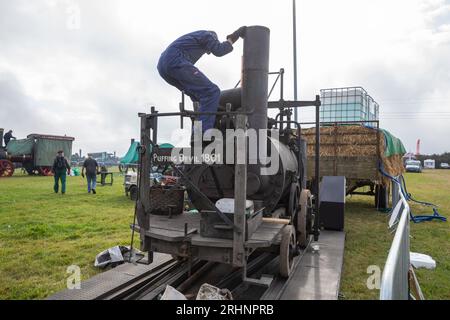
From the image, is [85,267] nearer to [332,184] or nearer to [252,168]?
[252,168]

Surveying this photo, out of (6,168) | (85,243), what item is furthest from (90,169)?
(6,168)

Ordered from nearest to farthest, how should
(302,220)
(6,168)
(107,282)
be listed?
(107,282) < (302,220) < (6,168)

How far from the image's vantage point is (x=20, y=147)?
2728 cm

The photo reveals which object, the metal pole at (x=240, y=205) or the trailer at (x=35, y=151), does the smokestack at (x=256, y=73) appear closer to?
the metal pole at (x=240, y=205)

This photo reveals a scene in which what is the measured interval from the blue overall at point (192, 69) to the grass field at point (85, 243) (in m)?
3.04

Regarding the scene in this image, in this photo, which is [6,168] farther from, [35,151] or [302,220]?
[302,220]

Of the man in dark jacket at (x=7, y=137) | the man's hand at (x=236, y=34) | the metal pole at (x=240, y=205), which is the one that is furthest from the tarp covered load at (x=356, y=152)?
the man in dark jacket at (x=7, y=137)

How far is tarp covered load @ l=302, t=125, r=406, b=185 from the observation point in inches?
395

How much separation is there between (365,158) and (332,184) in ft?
9.74

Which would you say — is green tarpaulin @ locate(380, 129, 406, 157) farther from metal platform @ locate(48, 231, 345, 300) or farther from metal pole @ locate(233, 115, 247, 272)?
metal pole @ locate(233, 115, 247, 272)

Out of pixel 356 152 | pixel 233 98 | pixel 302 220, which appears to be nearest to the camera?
pixel 233 98

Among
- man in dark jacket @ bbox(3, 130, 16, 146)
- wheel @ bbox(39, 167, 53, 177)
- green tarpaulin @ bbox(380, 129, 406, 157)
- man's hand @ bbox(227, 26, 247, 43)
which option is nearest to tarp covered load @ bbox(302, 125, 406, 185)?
green tarpaulin @ bbox(380, 129, 406, 157)

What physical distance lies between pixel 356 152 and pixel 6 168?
85.3ft

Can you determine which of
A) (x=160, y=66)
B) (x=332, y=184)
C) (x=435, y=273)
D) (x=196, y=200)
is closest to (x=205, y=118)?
(x=160, y=66)
